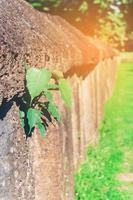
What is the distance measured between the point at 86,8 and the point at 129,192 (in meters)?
15.3

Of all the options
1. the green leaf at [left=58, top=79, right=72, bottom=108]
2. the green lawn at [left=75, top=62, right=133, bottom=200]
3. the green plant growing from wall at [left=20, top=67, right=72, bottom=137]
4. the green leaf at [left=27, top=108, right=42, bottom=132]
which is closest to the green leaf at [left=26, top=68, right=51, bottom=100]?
the green plant growing from wall at [left=20, top=67, right=72, bottom=137]

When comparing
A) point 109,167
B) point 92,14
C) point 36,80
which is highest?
point 36,80

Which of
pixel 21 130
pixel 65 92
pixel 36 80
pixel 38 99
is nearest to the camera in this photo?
pixel 36 80

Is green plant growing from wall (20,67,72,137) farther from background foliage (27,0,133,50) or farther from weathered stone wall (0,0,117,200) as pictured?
background foliage (27,0,133,50)

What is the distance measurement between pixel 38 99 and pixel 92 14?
18.1 m

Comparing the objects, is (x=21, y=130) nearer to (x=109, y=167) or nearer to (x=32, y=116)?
(x=32, y=116)

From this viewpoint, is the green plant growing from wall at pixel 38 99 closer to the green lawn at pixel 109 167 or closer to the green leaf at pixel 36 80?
the green leaf at pixel 36 80

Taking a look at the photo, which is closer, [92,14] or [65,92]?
[65,92]

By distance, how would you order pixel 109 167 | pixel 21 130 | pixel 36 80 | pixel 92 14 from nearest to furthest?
pixel 36 80
pixel 21 130
pixel 109 167
pixel 92 14

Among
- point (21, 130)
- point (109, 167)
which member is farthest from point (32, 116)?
point (109, 167)

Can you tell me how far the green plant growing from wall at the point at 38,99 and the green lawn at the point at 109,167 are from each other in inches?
96.3

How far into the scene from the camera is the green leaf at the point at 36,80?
2.74 meters

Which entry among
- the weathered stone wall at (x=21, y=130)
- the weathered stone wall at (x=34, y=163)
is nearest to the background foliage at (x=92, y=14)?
the weathered stone wall at (x=34, y=163)

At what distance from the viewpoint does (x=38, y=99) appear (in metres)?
3.02
